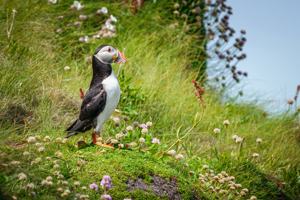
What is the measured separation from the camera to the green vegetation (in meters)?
2.68

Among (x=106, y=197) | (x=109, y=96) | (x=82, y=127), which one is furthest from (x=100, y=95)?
(x=106, y=197)

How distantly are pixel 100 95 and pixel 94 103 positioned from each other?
0.31 ft

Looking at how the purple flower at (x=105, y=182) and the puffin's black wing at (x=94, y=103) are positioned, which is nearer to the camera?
the purple flower at (x=105, y=182)

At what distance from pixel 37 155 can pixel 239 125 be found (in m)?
4.46

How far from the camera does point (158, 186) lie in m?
2.71

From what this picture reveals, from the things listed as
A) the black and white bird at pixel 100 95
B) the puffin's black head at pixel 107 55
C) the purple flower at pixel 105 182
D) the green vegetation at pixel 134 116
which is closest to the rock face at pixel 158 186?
the green vegetation at pixel 134 116

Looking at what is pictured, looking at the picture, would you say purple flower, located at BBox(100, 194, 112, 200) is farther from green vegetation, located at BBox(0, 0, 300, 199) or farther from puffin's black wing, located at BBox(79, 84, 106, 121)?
puffin's black wing, located at BBox(79, 84, 106, 121)

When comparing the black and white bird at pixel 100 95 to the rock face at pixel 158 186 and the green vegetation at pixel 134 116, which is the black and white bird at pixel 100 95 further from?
the rock face at pixel 158 186

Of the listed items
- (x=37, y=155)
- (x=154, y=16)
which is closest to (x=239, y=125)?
(x=154, y=16)

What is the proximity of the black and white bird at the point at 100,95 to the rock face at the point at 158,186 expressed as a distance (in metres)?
0.70

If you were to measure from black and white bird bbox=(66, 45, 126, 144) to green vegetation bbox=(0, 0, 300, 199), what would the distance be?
0.71ft

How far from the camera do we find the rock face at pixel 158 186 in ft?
8.57

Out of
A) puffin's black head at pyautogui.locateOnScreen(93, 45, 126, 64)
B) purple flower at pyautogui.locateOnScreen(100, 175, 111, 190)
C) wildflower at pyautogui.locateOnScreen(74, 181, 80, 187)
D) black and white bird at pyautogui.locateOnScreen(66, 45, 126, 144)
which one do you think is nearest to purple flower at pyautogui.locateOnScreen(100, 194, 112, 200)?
purple flower at pyautogui.locateOnScreen(100, 175, 111, 190)

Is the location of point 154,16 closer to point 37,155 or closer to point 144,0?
point 144,0
